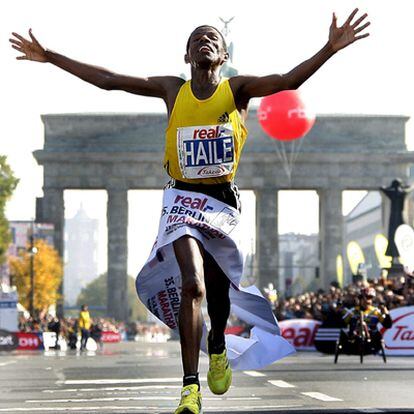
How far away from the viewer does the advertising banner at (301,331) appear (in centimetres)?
3884

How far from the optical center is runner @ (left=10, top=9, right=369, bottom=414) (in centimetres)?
902

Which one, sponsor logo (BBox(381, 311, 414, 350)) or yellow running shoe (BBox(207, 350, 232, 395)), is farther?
sponsor logo (BBox(381, 311, 414, 350))

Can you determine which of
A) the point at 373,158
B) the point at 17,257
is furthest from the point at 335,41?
the point at 373,158

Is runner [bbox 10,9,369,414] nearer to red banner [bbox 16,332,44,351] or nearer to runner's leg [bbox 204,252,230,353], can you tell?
runner's leg [bbox 204,252,230,353]

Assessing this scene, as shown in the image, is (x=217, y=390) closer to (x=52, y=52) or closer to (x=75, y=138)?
(x=52, y=52)

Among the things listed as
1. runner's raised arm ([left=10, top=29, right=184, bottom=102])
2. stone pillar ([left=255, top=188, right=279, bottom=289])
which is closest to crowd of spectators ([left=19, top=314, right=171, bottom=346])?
stone pillar ([left=255, top=188, right=279, bottom=289])

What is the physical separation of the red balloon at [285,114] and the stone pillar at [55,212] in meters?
66.2

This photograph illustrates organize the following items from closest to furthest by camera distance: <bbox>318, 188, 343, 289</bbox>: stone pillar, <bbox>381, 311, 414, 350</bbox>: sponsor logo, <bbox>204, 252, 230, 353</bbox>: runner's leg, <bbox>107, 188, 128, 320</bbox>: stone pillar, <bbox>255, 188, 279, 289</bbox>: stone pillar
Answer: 1. <bbox>204, 252, 230, 353</bbox>: runner's leg
2. <bbox>381, 311, 414, 350</bbox>: sponsor logo
3. <bbox>318, 188, 343, 289</bbox>: stone pillar
4. <bbox>107, 188, 128, 320</bbox>: stone pillar
5. <bbox>255, 188, 279, 289</bbox>: stone pillar

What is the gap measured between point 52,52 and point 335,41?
5.70ft

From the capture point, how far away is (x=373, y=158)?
359ft

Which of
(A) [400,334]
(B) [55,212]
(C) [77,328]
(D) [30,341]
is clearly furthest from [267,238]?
(A) [400,334]

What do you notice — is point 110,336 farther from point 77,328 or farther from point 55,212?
point 77,328

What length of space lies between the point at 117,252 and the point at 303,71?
10143 cm

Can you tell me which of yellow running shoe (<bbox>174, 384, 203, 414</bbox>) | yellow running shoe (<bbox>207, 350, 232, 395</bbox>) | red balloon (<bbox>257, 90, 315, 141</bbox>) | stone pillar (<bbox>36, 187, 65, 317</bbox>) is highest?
stone pillar (<bbox>36, 187, 65, 317</bbox>)
